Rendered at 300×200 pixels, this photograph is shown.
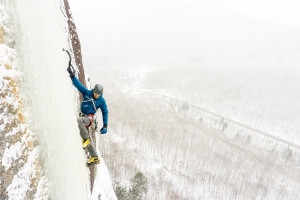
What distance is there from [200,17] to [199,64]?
49.1 m

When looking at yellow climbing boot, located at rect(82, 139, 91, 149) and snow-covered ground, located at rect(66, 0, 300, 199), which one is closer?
yellow climbing boot, located at rect(82, 139, 91, 149)

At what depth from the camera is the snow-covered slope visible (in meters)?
1.90

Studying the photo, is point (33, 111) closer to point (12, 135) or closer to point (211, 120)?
point (12, 135)

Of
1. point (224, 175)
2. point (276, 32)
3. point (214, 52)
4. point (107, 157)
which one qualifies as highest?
point (276, 32)

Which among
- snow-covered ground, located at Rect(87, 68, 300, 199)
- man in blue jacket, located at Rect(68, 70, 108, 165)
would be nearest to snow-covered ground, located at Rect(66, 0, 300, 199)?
snow-covered ground, located at Rect(87, 68, 300, 199)

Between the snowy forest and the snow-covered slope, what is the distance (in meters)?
0.01

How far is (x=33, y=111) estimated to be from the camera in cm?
223

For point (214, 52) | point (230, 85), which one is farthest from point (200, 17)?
point (230, 85)

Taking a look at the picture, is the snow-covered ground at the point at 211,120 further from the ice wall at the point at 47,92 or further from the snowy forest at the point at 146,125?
the ice wall at the point at 47,92

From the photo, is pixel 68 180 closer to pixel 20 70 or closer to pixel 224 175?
pixel 20 70

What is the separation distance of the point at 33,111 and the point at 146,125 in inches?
1097

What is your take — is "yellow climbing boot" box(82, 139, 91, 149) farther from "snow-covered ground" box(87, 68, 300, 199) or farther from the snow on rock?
"snow-covered ground" box(87, 68, 300, 199)

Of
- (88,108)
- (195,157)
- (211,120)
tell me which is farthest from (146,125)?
(88,108)

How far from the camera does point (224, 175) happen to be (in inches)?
870
